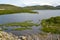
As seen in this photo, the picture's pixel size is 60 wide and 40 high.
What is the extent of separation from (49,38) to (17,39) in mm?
4396

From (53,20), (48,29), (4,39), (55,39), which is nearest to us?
(4,39)

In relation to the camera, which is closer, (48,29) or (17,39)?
(17,39)

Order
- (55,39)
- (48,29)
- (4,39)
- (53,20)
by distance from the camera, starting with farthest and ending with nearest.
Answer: (53,20)
(48,29)
(55,39)
(4,39)

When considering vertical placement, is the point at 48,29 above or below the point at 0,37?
below

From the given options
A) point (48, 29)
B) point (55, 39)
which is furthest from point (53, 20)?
point (55, 39)

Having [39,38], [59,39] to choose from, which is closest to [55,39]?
[59,39]

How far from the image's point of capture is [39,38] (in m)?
24.6

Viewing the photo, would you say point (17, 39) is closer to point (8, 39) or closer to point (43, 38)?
point (8, 39)

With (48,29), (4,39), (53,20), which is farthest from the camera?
(53,20)

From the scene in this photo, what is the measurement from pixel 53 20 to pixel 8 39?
30996 millimetres

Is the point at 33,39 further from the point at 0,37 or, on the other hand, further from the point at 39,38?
the point at 0,37

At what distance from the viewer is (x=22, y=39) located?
2561 centimetres

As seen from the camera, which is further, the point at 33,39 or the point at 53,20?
the point at 53,20

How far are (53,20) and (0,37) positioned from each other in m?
31.6
